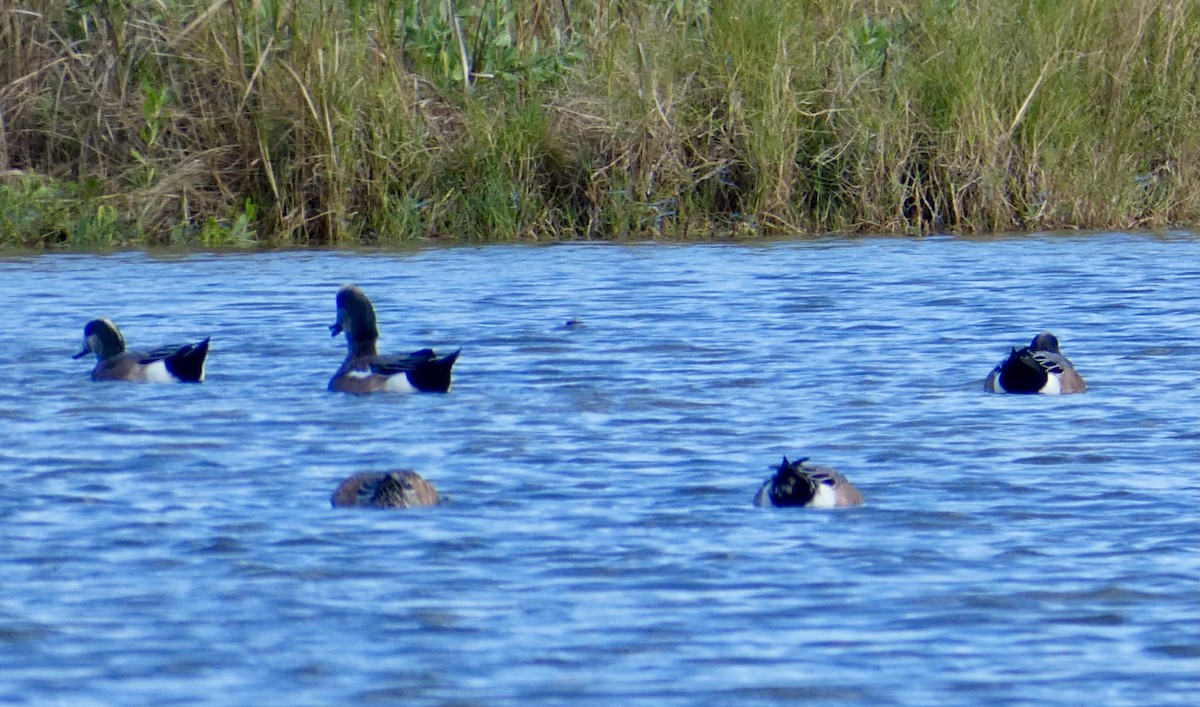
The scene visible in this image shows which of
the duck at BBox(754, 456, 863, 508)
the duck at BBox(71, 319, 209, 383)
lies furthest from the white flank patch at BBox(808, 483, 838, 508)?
the duck at BBox(71, 319, 209, 383)

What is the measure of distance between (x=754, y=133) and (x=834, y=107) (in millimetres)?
584

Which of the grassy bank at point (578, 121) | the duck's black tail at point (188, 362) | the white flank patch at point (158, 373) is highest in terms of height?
the grassy bank at point (578, 121)

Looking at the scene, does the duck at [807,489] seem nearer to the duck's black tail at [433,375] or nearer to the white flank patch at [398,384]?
the duck's black tail at [433,375]

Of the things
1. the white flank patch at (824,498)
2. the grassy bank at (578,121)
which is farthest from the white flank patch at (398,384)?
the grassy bank at (578,121)

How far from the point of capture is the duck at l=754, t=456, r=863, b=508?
19.7 feet

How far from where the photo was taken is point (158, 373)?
8969 millimetres

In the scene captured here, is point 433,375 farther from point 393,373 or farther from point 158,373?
point 158,373

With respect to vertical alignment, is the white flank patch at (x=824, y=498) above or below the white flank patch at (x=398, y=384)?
above

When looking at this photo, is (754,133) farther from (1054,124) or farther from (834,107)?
Result: (1054,124)

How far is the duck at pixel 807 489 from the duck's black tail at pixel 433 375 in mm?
2485

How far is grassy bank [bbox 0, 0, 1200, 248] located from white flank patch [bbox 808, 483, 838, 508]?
323 inches

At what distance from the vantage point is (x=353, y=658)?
15.3 ft

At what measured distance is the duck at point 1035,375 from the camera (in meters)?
8.35

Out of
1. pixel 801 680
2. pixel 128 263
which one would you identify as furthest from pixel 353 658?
pixel 128 263
